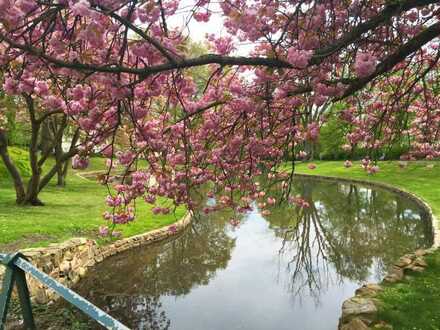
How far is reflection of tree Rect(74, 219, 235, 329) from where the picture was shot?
8.80 metres

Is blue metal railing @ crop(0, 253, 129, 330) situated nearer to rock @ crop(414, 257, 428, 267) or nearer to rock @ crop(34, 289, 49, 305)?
rock @ crop(34, 289, 49, 305)

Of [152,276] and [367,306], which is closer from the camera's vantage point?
[367,306]

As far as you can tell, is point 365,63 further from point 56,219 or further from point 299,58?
point 56,219

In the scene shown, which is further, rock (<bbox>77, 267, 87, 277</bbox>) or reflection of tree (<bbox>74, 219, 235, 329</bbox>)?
rock (<bbox>77, 267, 87, 277</bbox>)

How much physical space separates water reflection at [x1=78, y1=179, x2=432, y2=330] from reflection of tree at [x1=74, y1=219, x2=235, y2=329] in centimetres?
2

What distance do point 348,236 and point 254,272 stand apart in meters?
5.16

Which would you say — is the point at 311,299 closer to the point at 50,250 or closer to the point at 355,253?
the point at 355,253

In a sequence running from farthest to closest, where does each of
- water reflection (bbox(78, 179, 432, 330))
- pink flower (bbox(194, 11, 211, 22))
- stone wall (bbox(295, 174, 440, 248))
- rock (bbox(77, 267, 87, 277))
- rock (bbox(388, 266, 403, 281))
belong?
stone wall (bbox(295, 174, 440, 248)) → rock (bbox(77, 267, 87, 277)) → water reflection (bbox(78, 179, 432, 330)) → rock (bbox(388, 266, 403, 281)) → pink flower (bbox(194, 11, 211, 22))

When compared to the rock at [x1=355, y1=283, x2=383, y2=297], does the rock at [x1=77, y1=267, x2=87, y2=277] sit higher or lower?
lower

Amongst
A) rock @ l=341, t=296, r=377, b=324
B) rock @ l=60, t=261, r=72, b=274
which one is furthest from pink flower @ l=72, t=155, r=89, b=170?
rock @ l=60, t=261, r=72, b=274

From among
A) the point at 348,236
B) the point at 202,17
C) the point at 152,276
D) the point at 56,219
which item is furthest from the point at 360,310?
the point at 56,219

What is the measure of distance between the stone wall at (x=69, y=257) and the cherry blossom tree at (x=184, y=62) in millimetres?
2548

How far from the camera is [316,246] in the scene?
47.1ft

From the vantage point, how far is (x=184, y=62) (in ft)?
11.9
